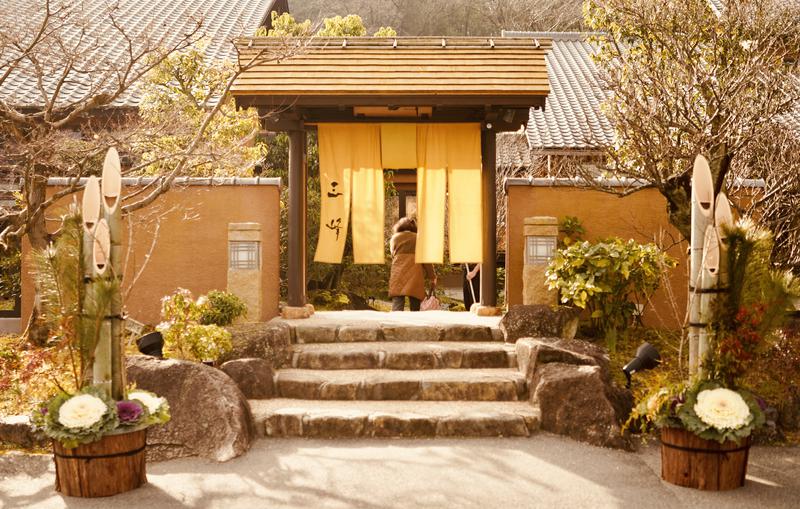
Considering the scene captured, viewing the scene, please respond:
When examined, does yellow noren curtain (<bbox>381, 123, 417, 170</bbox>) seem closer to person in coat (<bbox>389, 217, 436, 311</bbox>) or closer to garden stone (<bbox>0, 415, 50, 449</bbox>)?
person in coat (<bbox>389, 217, 436, 311</bbox>)

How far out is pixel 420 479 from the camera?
5609mm

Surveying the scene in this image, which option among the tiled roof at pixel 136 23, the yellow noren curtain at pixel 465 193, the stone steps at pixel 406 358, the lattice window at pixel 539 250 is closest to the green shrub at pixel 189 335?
the stone steps at pixel 406 358

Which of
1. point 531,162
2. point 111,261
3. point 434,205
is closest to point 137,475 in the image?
point 111,261

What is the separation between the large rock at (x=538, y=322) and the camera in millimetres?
8688

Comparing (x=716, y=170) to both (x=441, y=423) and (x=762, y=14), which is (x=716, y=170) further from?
(x=441, y=423)

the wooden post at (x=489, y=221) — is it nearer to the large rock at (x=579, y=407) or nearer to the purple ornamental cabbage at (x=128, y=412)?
the large rock at (x=579, y=407)

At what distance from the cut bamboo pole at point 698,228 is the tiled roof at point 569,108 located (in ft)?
31.3

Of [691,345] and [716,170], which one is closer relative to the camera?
[691,345]

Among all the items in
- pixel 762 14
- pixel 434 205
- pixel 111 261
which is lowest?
pixel 111 261

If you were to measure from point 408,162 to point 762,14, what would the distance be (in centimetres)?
513

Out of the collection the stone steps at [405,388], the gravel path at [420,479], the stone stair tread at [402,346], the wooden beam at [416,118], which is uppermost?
the wooden beam at [416,118]

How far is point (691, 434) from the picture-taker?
5.33 m

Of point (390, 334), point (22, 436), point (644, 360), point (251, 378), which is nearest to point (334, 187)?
point (390, 334)

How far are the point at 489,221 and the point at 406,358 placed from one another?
3.00 m
